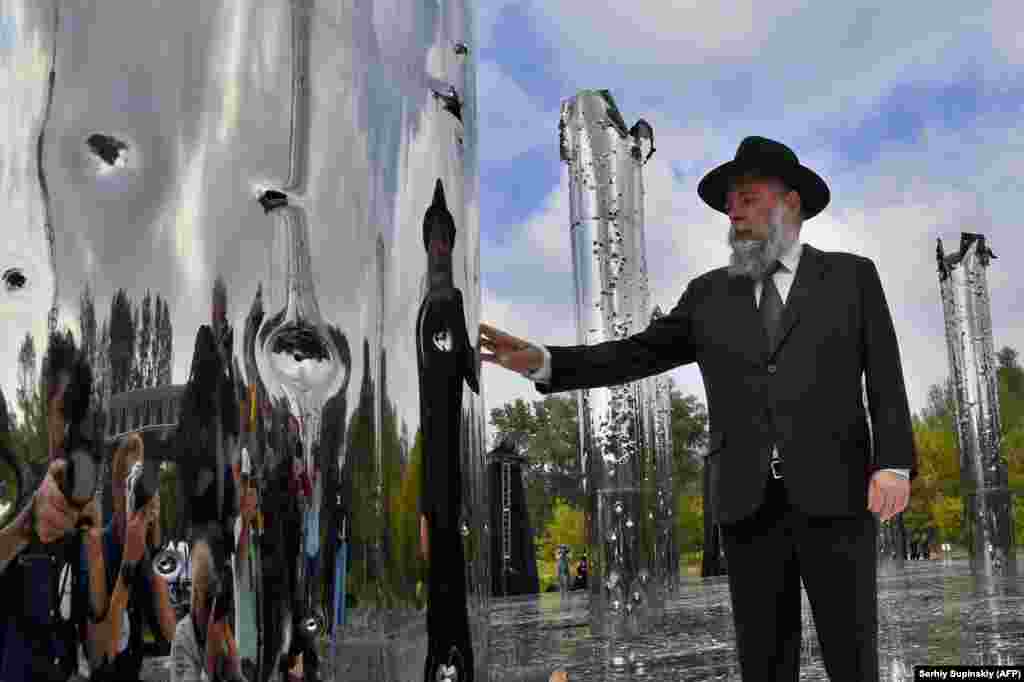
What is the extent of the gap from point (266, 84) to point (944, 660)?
2.91 meters

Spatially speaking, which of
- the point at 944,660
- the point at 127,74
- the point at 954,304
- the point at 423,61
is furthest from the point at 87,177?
the point at 954,304

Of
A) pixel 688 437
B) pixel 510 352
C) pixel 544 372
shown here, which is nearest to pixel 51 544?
pixel 510 352

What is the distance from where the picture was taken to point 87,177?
353 millimetres

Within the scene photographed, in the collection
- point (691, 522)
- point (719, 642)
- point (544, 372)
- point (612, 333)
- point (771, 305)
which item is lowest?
point (691, 522)

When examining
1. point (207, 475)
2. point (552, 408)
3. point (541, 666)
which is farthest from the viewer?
point (552, 408)

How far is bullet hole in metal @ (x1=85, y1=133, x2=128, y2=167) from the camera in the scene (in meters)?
0.35

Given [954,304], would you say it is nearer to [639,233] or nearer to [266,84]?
A: [639,233]

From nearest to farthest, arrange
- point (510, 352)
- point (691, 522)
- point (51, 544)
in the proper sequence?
point (51, 544) < point (510, 352) < point (691, 522)

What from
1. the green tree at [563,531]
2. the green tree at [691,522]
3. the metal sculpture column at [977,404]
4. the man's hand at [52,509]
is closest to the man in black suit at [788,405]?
the man's hand at [52,509]

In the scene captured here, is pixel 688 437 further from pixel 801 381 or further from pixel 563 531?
pixel 801 381

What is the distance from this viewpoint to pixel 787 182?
1650mm

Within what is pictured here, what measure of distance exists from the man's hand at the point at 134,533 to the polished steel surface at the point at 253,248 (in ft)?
0.08

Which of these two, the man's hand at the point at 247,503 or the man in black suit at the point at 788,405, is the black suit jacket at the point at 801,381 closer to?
the man in black suit at the point at 788,405

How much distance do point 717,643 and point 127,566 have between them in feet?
11.8
